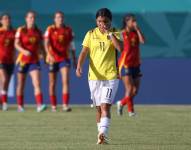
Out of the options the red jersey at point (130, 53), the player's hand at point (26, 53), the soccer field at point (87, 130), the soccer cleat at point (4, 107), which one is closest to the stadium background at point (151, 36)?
the soccer cleat at point (4, 107)

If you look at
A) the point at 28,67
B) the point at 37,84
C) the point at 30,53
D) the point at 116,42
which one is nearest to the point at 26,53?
the point at 30,53

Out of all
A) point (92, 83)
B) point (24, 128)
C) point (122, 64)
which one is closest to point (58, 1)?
point (122, 64)

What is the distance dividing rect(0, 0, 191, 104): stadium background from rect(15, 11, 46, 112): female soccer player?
2.48 m

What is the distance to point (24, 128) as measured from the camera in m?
16.1

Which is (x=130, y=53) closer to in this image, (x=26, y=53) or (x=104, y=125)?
(x=26, y=53)

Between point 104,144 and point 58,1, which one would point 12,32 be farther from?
point 104,144

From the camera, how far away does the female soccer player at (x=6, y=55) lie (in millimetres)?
22281

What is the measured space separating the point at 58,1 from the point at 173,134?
1110cm

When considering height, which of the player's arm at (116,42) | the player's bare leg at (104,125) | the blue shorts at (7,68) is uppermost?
the blue shorts at (7,68)

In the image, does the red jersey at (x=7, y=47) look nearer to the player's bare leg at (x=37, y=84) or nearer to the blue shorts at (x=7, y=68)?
the blue shorts at (x=7, y=68)

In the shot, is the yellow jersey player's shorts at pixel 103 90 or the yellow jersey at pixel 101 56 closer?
the yellow jersey player's shorts at pixel 103 90

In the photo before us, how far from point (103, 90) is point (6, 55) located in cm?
925

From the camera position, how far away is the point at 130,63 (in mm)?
20531

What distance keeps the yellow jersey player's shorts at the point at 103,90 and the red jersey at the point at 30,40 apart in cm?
792
